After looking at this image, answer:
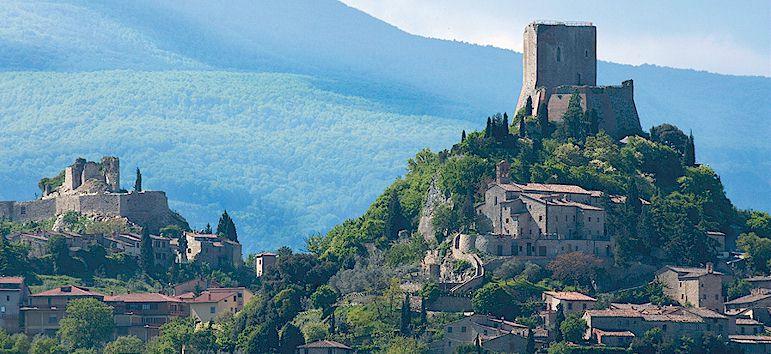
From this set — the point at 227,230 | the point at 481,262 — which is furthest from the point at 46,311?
the point at 481,262

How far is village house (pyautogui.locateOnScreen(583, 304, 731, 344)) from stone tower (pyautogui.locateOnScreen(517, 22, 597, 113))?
2526cm

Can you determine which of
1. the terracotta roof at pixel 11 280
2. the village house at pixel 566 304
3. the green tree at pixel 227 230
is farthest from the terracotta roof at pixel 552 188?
the terracotta roof at pixel 11 280

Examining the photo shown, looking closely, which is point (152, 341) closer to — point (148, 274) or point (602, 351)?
point (148, 274)

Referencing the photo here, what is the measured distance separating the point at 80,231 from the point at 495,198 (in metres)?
26.5

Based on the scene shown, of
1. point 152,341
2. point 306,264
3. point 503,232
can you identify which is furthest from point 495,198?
point 152,341

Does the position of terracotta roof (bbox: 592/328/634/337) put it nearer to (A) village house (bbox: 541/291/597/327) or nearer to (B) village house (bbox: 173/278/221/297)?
(A) village house (bbox: 541/291/597/327)

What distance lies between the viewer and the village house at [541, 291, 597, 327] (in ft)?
405

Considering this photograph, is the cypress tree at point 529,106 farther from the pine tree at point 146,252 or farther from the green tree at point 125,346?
the green tree at point 125,346

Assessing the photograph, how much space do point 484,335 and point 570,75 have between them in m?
28.5

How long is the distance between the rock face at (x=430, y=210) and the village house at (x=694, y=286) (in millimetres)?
12548

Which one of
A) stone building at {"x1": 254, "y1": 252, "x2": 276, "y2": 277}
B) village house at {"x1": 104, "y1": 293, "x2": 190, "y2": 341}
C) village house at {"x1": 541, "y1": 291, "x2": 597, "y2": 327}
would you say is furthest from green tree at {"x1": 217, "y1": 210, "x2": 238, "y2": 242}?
village house at {"x1": 541, "y1": 291, "x2": 597, "y2": 327}

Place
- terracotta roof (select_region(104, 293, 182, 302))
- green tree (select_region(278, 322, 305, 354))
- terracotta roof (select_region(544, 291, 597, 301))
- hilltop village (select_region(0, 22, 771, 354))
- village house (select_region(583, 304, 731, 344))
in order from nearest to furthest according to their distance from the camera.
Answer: village house (select_region(583, 304, 731, 344)), green tree (select_region(278, 322, 305, 354)), hilltop village (select_region(0, 22, 771, 354)), terracotta roof (select_region(544, 291, 597, 301)), terracotta roof (select_region(104, 293, 182, 302))

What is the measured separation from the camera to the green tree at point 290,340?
12288cm

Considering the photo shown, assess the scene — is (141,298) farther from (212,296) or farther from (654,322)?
(654,322)
